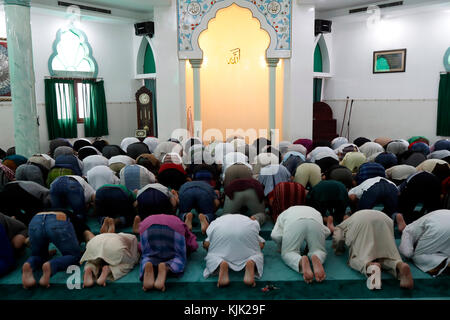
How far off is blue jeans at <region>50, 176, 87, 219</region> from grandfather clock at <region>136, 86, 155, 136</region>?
5404mm

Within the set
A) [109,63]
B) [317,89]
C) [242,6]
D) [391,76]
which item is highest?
[242,6]

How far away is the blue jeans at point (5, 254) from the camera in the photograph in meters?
2.86

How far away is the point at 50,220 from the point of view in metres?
2.79

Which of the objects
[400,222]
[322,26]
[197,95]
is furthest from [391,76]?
[400,222]

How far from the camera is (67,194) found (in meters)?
3.76

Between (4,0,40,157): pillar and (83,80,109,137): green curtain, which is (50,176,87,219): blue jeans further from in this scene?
(83,80,109,137): green curtain

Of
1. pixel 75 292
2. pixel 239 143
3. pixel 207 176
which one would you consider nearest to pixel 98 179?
pixel 207 176

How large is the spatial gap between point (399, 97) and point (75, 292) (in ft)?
26.7

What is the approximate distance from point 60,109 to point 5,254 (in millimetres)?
6002

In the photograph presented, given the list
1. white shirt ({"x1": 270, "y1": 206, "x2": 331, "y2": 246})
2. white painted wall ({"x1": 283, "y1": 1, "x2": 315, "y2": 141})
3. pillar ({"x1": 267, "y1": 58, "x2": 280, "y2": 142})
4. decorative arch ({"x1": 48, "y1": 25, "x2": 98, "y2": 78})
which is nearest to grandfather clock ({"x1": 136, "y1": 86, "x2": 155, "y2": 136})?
decorative arch ({"x1": 48, "y1": 25, "x2": 98, "y2": 78})

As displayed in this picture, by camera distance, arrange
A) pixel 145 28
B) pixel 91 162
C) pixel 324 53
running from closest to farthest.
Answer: pixel 91 162
pixel 145 28
pixel 324 53

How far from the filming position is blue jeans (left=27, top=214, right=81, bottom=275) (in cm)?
279

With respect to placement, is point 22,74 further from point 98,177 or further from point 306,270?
point 306,270
